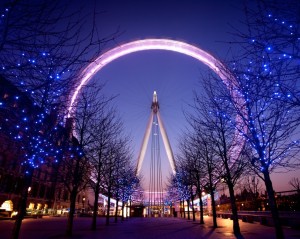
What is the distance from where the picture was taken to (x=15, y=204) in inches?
1618

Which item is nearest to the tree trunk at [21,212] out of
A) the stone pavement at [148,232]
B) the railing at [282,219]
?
the stone pavement at [148,232]

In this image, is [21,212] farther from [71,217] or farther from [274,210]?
[274,210]

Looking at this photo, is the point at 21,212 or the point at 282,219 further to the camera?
the point at 282,219

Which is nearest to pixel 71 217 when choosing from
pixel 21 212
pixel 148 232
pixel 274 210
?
pixel 21 212

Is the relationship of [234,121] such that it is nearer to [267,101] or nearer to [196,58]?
[267,101]

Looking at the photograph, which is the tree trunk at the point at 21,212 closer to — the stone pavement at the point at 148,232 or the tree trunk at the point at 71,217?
the stone pavement at the point at 148,232

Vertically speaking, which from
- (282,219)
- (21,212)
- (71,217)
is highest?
(21,212)

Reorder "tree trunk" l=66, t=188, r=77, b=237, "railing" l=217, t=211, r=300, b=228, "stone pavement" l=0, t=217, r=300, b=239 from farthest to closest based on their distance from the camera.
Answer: "railing" l=217, t=211, r=300, b=228 → "tree trunk" l=66, t=188, r=77, b=237 → "stone pavement" l=0, t=217, r=300, b=239

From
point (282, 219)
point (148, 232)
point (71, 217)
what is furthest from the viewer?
point (282, 219)

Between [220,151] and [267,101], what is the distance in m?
6.29

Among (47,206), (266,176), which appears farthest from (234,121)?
(47,206)

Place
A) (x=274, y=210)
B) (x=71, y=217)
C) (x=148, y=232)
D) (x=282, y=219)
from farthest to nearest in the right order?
1. (x=282, y=219)
2. (x=148, y=232)
3. (x=71, y=217)
4. (x=274, y=210)

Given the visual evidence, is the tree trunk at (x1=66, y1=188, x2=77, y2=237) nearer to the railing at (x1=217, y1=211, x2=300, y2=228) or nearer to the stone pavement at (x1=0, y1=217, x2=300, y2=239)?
the stone pavement at (x1=0, y1=217, x2=300, y2=239)

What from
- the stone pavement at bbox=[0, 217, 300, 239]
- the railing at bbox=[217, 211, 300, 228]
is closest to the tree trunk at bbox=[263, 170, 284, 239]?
the stone pavement at bbox=[0, 217, 300, 239]
